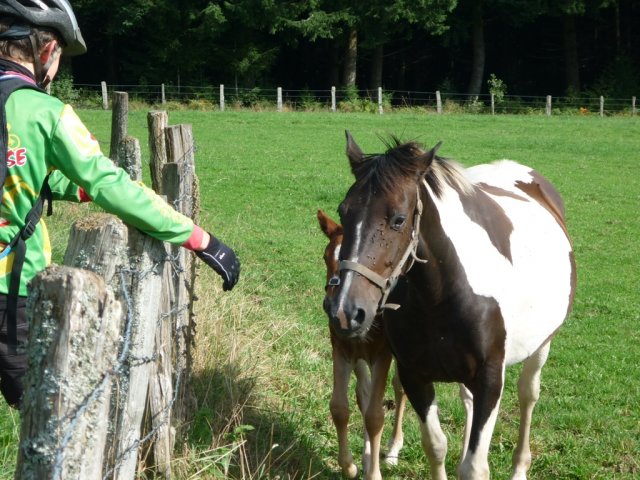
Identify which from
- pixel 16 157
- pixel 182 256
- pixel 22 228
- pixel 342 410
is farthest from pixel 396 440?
pixel 16 157

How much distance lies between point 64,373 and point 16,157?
1100 mm

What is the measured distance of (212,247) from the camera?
2.77 meters

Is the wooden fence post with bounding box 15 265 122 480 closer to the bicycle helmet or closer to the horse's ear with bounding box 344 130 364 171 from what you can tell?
the bicycle helmet

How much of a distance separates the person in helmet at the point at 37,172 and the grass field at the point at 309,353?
939 millimetres

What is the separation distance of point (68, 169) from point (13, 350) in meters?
0.73

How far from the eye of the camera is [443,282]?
375 centimetres

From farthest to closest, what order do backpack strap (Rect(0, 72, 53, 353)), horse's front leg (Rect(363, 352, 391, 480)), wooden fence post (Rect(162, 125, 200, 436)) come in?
horse's front leg (Rect(363, 352, 391, 480)) → wooden fence post (Rect(162, 125, 200, 436)) → backpack strap (Rect(0, 72, 53, 353))

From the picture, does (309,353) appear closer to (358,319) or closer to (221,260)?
(358,319)

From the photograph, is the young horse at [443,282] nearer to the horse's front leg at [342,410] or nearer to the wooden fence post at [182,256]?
the horse's front leg at [342,410]

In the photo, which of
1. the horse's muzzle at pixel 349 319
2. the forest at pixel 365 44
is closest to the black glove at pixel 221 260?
the horse's muzzle at pixel 349 319

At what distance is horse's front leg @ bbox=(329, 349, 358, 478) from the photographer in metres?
4.54

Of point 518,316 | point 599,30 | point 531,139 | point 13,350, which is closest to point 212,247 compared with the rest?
point 13,350

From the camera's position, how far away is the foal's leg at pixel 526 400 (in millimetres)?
4656

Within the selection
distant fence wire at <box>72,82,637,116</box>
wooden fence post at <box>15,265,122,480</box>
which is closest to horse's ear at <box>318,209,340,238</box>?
wooden fence post at <box>15,265,122,480</box>
